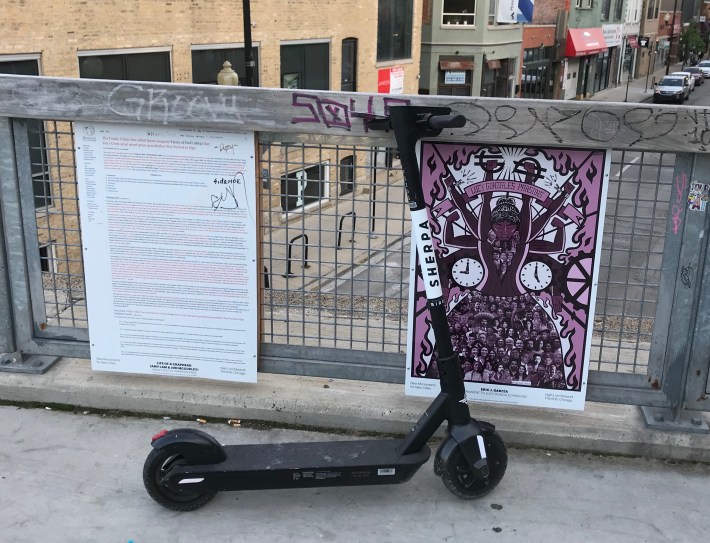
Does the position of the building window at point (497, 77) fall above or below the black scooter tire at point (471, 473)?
above

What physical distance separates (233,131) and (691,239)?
8.37 ft

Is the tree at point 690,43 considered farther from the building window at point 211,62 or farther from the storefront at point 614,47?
the building window at point 211,62

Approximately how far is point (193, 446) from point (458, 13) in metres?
32.2

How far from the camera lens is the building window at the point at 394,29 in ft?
77.7

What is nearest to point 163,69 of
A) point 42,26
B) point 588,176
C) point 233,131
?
point 42,26

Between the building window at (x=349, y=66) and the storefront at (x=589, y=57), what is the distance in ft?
84.4

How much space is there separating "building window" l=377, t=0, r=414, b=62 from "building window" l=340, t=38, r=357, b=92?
84.4 inches

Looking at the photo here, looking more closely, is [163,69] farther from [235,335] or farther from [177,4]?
[235,335]

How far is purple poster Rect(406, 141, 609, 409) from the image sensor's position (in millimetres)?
3824

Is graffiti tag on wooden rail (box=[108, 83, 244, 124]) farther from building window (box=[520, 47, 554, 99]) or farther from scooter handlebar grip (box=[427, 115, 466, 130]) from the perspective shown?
building window (box=[520, 47, 554, 99])

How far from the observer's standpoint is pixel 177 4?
14523 millimetres

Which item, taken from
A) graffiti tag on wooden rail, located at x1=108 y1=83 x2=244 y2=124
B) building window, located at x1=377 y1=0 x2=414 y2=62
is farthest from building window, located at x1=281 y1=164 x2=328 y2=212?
building window, located at x1=377 y1=0 x2=414 y2=62

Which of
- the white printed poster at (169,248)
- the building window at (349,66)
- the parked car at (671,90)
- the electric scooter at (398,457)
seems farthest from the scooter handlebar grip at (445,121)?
the parked car at (671,90)

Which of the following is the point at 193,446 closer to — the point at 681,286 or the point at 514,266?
the point at 514,266
